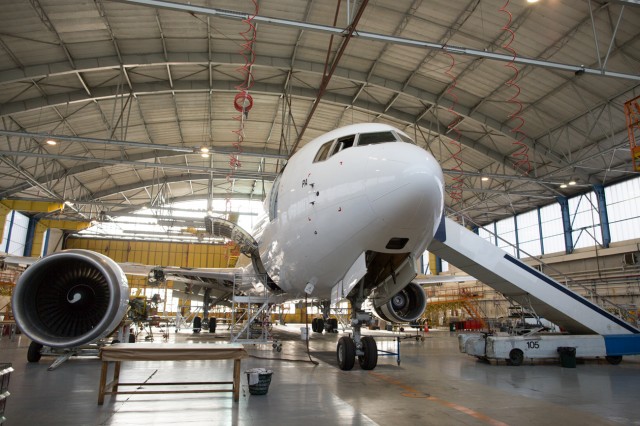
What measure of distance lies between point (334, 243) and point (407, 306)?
24.5 ft

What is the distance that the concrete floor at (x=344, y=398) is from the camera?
4137mm

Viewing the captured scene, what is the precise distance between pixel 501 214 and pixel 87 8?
105 ft

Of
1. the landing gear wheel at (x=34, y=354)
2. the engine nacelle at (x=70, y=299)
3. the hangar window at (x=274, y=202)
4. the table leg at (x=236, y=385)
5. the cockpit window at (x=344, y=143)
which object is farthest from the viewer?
the landing gear wheel at (x=34, y=354)

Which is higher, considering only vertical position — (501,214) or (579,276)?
(501,214)

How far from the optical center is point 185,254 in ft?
154

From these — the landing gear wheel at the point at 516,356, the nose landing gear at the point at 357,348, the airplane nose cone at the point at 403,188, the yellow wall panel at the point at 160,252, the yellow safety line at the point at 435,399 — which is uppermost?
the yellow wall panel at the point at 160,252

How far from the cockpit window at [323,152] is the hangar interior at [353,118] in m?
3.16

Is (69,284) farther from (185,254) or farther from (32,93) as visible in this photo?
(185,254)

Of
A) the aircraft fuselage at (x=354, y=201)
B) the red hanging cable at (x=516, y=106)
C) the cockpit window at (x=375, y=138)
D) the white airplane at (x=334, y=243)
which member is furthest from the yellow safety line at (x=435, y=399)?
the red hanging cable at (x=516, y=106)

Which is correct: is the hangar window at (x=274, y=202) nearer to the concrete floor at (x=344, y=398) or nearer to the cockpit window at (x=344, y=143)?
the cockpit window at (x=344, y=143)

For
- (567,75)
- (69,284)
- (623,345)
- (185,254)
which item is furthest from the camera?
(185,254)

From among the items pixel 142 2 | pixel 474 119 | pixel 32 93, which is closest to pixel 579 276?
pixel 474 119

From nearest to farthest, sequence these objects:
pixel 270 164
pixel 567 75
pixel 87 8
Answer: pixel 87 8 → pixel 567 75 → pixel 270 164

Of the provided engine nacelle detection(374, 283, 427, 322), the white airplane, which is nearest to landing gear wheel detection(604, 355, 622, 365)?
engine nacelle detection(374, 283, 427, 322)
